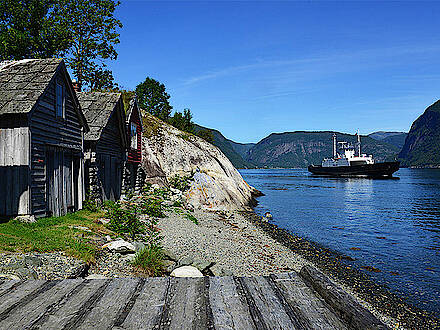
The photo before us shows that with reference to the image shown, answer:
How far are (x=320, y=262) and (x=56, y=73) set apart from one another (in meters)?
13.6

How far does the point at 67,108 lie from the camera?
15352 millimetres

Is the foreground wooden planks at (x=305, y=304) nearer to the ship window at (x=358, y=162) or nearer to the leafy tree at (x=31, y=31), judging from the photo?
the leafy tree at (x=31, y=31)

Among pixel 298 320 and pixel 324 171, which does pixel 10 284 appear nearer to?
pixel 298 320

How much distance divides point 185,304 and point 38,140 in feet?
40.5

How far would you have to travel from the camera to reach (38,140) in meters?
12.8

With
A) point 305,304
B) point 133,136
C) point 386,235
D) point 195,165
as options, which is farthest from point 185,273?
point 195,165

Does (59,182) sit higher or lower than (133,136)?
lower

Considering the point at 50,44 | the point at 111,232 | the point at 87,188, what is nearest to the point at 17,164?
the point at 111,232

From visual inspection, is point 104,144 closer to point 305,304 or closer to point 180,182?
point 180,182

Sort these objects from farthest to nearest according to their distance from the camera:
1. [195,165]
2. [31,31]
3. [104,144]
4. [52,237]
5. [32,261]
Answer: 1. [31,31]
2. [195,165]
3. [104,144]
4. [52,237]
5. [32,261]

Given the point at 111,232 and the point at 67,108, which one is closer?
the point at 111,232

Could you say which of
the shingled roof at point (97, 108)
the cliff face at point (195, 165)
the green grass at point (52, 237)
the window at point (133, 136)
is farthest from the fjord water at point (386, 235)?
the shingled roof at point (97, 108)

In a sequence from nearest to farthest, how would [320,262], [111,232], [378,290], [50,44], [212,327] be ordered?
[212,327] < [378,290] < [111,232] < [320,262] < [50,44]

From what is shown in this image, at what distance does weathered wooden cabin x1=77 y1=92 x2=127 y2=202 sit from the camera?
1806cm
